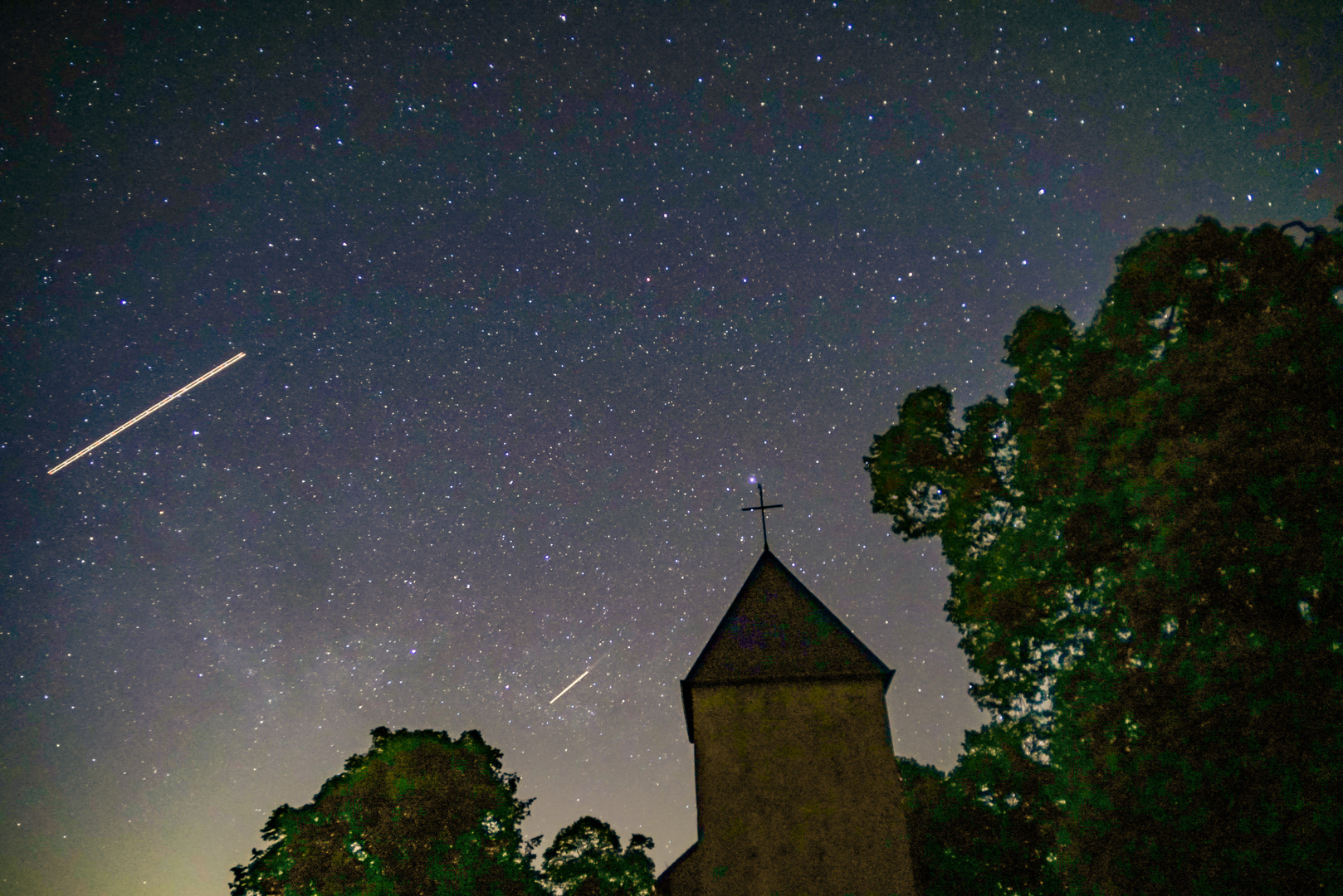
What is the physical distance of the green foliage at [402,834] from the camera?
16.9 meters

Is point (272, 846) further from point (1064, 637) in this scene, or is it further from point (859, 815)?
point (1064, 637)

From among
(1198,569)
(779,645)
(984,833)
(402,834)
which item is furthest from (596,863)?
(1198,569)

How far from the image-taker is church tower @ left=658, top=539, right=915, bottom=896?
14469 mm

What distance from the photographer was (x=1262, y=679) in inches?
371

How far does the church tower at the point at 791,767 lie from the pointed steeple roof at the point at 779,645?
0.03 meters

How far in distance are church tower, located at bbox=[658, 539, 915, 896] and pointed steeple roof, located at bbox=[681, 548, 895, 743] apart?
3 centimetres

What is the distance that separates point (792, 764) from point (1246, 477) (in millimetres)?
9915

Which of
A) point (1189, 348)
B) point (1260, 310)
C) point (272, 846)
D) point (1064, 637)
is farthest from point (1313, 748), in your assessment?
point (272, 846)

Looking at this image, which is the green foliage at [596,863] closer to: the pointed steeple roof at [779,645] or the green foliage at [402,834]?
the green foliage at [402,834]

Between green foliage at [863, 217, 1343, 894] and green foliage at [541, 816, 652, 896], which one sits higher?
green foliage at [863, 217, 1343, 894]

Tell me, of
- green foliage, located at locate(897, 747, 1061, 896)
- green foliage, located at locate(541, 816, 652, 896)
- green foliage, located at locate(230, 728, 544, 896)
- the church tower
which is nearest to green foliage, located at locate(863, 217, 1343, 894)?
green foliage, located at locate(897, 747, 1061, 896)

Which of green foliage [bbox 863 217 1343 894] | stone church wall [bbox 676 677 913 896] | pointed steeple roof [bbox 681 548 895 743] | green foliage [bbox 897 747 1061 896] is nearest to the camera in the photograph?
green foliage [bbox 863 217 1343 894]

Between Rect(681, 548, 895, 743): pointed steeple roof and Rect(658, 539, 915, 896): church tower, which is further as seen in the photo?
Rect(681, 548, 895, 743): pointed steeple roof

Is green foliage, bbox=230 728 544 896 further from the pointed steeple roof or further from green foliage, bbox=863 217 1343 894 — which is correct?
green foliage, bbox=863 217 1343 894
